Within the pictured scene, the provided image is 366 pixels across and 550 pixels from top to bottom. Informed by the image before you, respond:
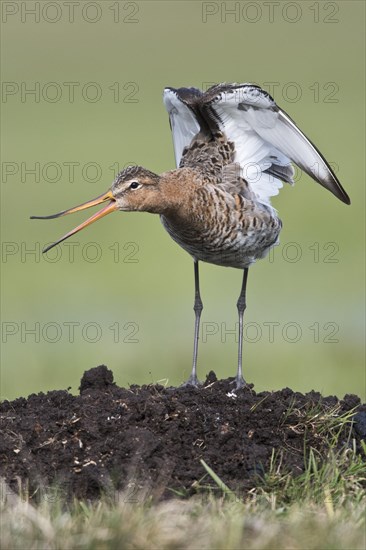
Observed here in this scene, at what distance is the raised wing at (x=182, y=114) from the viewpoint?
32.3 ft

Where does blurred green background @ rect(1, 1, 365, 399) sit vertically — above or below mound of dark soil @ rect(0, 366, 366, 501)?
above

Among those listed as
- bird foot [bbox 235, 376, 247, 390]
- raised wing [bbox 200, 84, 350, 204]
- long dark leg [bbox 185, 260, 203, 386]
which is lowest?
bird foot [bbox 235, 376, 247, 390]

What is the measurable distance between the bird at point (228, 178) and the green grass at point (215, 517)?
68.3 inches

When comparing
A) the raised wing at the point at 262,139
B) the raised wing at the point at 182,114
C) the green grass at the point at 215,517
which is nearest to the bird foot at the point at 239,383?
the green grass at the point at 215,517

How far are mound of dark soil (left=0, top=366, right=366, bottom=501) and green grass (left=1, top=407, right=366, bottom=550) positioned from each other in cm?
12

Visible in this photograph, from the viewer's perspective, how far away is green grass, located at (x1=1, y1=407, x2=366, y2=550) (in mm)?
5391

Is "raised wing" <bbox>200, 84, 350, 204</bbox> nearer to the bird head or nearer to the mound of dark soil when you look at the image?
the bird head

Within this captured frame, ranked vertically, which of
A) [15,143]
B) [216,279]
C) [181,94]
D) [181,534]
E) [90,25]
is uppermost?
[90,25]

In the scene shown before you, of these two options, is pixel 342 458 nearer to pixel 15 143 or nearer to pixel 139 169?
pixel 139 169

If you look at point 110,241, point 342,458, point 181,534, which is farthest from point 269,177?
point 110,241

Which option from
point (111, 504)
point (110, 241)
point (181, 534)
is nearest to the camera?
point (181, 534)

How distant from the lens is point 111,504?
6203 mm

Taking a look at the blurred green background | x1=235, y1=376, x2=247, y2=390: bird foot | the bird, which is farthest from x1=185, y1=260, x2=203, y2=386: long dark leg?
the blurred green background

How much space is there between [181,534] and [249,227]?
420 cm
